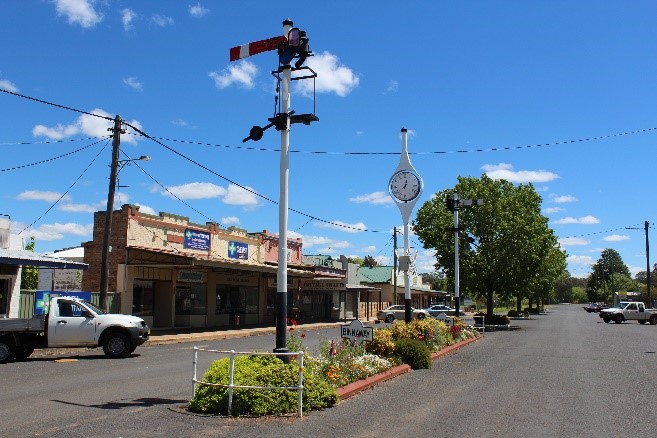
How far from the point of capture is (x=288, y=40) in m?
11.2

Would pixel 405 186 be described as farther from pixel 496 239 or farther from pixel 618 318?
pixel 618 318

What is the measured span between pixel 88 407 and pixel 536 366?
11536 mm

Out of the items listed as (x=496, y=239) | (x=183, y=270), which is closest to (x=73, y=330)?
(x=183, y=270)

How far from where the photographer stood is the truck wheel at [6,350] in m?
17.9

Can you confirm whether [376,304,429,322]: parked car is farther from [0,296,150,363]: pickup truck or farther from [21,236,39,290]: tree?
[0,296,150,363]: pickup truck

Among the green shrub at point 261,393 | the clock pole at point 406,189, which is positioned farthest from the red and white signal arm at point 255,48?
the clock pole at point 406,189

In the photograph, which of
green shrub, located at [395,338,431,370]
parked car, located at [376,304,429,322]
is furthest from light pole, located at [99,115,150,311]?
parked car, located at [376,304,429,322]

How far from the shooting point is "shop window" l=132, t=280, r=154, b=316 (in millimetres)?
29750

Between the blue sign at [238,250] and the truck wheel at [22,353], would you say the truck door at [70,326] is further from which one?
the blue sign at [238,250]

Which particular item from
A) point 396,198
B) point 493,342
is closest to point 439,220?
point 493,342

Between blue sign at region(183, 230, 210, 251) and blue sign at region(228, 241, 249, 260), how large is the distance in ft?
8.36

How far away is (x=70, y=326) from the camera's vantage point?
18.7m

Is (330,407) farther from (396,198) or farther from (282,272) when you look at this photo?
(396,198)

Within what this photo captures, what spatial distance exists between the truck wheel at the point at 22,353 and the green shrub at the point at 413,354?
10730mm
